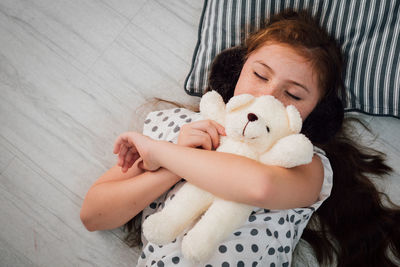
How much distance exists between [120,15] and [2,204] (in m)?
0.84

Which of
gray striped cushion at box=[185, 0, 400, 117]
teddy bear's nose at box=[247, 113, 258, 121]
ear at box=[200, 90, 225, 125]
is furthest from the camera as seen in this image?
gray striped cushion at box=[185, 0, 400, 117]

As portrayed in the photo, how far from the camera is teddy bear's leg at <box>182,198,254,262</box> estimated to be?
61 cm

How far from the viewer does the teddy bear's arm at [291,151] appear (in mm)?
625

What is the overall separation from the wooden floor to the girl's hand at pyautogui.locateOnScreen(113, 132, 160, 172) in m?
0.27

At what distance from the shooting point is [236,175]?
0.66 metres

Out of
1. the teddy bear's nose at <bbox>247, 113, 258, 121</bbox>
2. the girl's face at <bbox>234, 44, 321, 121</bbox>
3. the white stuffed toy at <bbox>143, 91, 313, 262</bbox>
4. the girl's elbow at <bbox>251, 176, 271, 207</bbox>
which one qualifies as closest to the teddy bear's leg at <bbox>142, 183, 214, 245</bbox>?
the white stuffed toy at <bbox>143, 91, 313, 262</bbox>

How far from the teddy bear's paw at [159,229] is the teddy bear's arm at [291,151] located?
0.90ft

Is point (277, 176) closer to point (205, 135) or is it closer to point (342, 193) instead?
point (205, 135)

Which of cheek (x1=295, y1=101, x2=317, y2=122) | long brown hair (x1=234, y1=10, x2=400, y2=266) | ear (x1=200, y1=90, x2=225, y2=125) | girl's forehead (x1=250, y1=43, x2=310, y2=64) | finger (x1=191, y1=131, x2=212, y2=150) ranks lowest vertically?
long brown hair (x1=234, y1=10, x2=400, y2=266)

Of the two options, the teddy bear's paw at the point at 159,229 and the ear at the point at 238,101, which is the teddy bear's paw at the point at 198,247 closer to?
the teddy bear's paw at the point at 159,229

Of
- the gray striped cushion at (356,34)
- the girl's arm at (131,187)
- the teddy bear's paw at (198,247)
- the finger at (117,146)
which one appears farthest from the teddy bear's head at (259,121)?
the gray striped cushion at (356,34)

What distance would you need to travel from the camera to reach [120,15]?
1.18 meters

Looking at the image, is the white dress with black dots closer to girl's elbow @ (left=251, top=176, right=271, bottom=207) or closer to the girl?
the girl

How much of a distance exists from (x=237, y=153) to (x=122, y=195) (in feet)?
1.18
